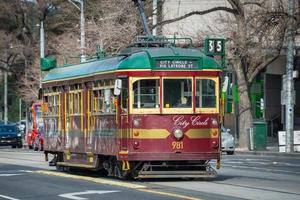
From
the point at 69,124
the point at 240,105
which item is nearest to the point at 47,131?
the point at 69,124

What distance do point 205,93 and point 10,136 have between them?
38157mm

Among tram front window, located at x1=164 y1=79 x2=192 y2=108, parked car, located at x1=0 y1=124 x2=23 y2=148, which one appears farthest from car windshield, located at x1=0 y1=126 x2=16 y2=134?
tram front window, located at x1=164 y1=79 x2=192 y2=108

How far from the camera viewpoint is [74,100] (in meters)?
23.6

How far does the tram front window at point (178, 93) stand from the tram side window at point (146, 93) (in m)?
0.25

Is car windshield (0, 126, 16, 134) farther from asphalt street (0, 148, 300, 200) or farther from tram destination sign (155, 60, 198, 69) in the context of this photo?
tram destination sign (155, 60, 198, 69)

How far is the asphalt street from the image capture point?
1714 centimetres

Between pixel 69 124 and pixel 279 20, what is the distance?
16.7 metres

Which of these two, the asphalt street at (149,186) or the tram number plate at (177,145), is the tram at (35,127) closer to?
the asphalt street at (149,186)

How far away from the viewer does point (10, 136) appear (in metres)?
57.1

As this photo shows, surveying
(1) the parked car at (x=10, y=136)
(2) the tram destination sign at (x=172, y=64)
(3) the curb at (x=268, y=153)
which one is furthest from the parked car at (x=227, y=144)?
(2) the tram destination sign at (x=172, y=64)

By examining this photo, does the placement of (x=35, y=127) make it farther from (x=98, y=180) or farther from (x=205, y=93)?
(x=205, y=93)

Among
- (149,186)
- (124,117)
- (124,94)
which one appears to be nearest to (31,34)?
(124,94)

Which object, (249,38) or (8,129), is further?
(8,129)

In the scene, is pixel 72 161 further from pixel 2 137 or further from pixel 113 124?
pixel 2 137
